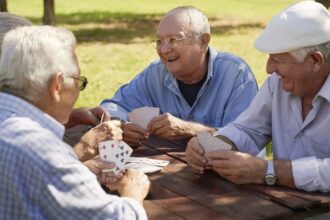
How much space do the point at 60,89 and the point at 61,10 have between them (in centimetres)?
1828

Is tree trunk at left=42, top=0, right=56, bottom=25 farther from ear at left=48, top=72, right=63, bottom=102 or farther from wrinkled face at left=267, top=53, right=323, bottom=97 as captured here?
ear at left=48, top=72, right=63, bottom=102

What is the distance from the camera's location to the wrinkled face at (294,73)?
2.87 m

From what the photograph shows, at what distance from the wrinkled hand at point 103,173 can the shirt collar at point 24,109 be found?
0.66 m

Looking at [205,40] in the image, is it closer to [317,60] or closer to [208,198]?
[317,60]

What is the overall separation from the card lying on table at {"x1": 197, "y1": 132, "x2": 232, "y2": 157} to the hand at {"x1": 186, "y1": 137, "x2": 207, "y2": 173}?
2 cm

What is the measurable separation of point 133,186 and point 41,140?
63 cm

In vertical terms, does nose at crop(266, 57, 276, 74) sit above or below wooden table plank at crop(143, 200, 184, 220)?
above

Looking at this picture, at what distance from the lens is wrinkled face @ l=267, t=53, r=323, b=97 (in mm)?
2869

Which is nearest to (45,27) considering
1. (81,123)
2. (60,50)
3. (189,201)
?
(60,50)

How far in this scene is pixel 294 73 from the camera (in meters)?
2.90

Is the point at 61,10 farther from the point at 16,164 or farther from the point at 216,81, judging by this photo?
the point at 16,164

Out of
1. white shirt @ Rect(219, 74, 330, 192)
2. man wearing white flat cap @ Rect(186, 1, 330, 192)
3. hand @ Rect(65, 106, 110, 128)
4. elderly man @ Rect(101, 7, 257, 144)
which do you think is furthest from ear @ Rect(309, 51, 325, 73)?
hand @ Rect(65, 106, 110, 128)

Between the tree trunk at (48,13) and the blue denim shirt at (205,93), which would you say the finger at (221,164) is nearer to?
the blue denim shirt at (205,93)

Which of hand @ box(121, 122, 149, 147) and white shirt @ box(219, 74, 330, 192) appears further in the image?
hand @ box(121, 122, 149, 147)
